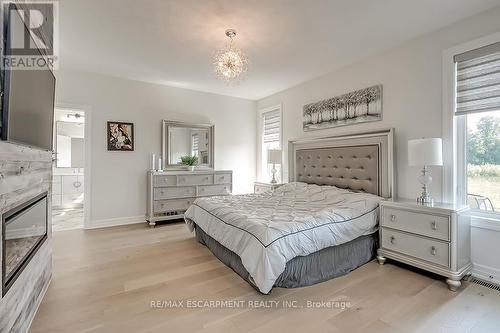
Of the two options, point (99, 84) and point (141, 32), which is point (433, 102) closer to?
point (141, 32)

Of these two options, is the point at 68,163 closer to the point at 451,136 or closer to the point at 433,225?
the point at 433,225

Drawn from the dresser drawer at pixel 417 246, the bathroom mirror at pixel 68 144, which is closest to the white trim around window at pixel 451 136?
the dresser drawer at pixel 417 246

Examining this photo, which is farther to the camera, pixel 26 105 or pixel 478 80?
pixel 478 80

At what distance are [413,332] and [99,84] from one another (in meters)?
5.05

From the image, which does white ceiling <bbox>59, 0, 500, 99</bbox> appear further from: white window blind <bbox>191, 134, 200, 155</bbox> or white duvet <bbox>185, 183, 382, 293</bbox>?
white duvet <bbox>185, 183, 382, 293</bbox>

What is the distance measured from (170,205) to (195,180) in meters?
0.63

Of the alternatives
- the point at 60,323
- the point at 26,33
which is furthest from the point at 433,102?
the point at 60,323

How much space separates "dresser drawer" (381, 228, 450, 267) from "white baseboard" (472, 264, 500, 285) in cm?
49

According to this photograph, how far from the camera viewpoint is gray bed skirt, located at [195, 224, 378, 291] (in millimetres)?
2131

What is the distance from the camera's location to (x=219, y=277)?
2.37 m

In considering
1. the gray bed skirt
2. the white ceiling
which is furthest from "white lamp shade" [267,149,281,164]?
the gray bed skirt

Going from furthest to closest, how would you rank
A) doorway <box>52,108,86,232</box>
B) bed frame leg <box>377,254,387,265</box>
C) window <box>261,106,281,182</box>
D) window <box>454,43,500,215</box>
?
doorway <box>52,108,86,232</box> → window <box>261,106,281,182</box> → bed frame leg <box>377,254,387,265</box> → window <box>454,43,500,215</box>

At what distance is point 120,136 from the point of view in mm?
4297

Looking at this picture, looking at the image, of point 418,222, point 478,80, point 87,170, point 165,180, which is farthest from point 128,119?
point 478,80
